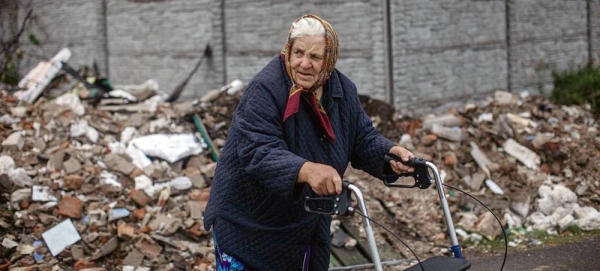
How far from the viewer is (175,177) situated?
7.55 meters

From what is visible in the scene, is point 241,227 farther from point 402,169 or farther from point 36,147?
point 36,147

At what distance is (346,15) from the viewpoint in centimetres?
1011

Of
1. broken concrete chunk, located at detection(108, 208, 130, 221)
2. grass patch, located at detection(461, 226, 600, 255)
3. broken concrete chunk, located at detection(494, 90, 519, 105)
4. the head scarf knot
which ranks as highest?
the head scarf knot

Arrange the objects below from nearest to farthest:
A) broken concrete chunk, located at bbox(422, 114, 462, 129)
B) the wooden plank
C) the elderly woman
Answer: the elderly woman
the wooden plank
broken concrete chunk, located at bbox(422, 114, 462, 129)

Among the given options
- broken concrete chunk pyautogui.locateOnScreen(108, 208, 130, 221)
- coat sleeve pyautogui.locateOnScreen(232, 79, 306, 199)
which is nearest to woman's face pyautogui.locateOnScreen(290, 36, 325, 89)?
coat sleeve pyautogui.locateOnScreen(232, 79, 306, 199)

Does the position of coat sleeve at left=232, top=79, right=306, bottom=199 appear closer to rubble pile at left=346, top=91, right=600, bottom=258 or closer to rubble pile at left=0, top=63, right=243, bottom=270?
rubble pile at left=0, top=63, right=243, bottom=270

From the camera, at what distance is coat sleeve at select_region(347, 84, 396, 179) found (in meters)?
3.59

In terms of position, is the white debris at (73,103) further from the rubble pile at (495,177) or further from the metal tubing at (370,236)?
the metal tubing at (370,236)

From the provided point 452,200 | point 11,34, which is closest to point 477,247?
point 452,200

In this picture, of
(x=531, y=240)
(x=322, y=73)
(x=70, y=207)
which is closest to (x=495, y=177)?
(x=531, y=240)

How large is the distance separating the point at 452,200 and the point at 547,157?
1.59m

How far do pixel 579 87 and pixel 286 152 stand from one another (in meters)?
9.45

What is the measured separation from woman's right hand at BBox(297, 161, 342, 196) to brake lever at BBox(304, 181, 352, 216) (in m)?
0.05

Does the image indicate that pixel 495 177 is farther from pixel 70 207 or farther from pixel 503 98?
pixel 70 207
